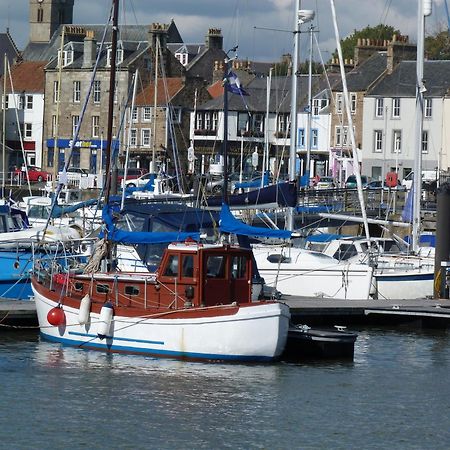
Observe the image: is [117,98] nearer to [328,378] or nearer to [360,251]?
[360,251]

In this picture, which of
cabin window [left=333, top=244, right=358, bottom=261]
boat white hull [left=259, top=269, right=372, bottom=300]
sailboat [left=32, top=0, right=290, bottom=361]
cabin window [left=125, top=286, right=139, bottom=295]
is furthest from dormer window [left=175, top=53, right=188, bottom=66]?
cabin window [left=125, top=286, right=139, bottom=295]

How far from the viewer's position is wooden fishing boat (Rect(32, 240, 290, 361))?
26953 millimetres

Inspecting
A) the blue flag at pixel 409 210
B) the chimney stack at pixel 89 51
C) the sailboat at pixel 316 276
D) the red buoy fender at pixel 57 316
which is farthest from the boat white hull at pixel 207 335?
the chimney stack at pixel 89 51

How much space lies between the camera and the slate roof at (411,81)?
83.7 metres

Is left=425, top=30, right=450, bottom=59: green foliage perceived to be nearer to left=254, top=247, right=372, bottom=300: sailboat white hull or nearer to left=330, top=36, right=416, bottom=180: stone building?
left=330, top=36, right=416, bottom=180: stone building

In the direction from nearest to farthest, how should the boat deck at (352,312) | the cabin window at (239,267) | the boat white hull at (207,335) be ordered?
the boat white hull at (207,335)
the cabin window at (239,267)
the boat deck at (352,312)

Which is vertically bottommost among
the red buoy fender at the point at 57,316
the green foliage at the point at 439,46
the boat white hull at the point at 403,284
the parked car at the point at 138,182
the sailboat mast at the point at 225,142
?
the red buoy fender at the point at 57,316

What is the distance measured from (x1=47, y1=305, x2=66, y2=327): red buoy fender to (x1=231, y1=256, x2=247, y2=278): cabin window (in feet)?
12.9

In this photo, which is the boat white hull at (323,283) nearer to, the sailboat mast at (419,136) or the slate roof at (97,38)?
the sailboat mast at (419,136)

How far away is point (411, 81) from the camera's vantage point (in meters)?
84.1

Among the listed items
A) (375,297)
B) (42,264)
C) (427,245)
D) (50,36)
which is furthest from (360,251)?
(50,36)

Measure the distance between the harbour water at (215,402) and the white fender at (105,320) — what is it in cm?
51

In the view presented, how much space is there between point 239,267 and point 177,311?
76.0 inches

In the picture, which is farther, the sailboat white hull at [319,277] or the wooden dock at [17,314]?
the sailboat white hull at [319,277]
